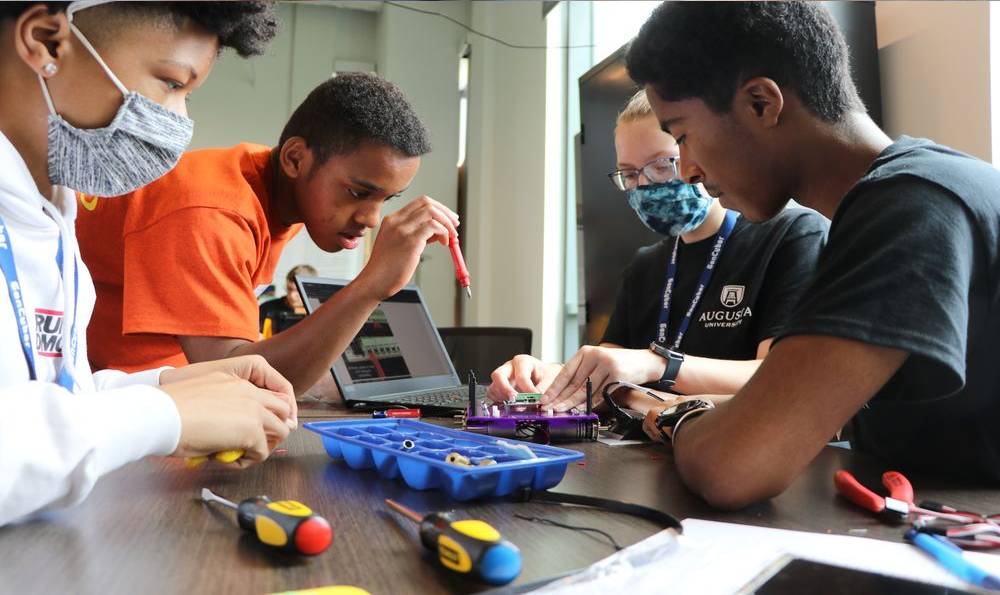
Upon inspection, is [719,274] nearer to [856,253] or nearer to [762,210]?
[762,210]

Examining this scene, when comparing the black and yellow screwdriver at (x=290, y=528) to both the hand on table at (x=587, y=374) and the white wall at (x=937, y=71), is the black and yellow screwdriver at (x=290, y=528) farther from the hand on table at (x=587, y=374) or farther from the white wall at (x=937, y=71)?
the white wall at (x=937, y=71)

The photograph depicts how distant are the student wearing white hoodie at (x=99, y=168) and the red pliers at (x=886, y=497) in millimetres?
562

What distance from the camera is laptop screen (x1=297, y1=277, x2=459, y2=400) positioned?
1.53 metres

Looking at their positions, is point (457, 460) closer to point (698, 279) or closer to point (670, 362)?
point (670, 362)

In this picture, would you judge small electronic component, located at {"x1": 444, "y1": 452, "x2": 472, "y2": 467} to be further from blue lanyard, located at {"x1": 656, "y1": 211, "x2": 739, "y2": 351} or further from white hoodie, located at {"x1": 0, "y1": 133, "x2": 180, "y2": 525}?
blue lanyard, located at {"x1": 656, "y1": 211, "x2": 739, "y2": 351}

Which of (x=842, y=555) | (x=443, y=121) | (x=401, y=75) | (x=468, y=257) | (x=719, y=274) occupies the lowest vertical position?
(x=842, y=555)

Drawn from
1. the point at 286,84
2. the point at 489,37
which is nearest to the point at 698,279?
the point at 489,37

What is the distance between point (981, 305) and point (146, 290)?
3.90 ft

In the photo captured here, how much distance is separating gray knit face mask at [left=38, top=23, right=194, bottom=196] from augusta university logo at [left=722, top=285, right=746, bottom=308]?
110 cm

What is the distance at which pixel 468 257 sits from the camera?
4430mm

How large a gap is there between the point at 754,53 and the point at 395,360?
1.09 meters

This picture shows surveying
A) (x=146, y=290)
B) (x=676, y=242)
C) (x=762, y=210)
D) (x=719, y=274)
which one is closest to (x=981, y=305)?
(x=762, y=210)

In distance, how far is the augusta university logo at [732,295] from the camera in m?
1.50

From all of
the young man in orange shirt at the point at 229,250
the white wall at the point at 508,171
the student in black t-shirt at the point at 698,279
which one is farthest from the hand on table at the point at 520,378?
the white wall at the point at 508,171
